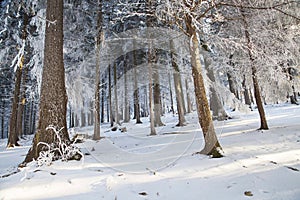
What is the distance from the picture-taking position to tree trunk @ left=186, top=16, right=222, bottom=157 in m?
4.55

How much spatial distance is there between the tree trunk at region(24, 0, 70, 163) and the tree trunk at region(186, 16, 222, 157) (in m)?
3.18

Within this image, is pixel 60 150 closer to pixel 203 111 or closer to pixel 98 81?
pixel 203 111

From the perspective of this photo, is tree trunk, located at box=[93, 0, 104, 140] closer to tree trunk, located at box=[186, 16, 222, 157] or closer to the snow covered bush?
the snow covered bush

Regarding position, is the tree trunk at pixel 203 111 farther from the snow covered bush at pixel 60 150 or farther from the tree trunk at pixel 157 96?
the tree trunk at pixel 157 96

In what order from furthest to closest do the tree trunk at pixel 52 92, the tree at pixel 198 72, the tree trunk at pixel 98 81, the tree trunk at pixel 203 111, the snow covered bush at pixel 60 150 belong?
the tree trunk at pixel 98 81 → the tree trunk at pixel 203 111 → the tree at pixel 198 72 → the tree trunk at pixel 52 92 → the snow covered bush at pixel 60 150

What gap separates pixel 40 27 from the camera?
23.0 ft

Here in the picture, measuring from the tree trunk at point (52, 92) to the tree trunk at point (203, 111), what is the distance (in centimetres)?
318

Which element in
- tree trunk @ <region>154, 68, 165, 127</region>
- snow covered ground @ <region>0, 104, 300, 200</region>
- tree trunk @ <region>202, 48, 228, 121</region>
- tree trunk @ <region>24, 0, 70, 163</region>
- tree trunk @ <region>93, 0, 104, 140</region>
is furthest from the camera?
tree trunk @ <region>154, 68, 165, 127</region>

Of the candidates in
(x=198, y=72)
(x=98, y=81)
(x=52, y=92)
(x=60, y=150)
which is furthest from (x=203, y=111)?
(x=98, y=81)

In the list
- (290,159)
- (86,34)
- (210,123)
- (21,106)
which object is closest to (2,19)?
(86,34)

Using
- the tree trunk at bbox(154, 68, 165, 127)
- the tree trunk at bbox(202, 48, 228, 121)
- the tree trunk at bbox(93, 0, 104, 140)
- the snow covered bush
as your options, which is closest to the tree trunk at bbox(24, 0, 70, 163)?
the snow covered bush

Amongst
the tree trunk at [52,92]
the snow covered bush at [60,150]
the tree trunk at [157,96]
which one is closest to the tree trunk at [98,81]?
the tree trunk at [157,96]

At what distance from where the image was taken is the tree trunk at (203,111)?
4555 millimetres

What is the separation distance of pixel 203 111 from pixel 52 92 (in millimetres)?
3562
